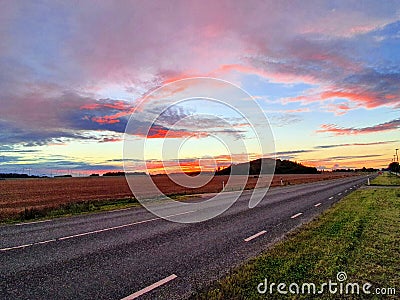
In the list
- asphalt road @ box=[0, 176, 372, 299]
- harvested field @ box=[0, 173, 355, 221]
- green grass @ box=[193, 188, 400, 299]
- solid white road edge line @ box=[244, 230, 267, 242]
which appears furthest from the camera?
harvested field @ box=[0, 173, 355, 221]

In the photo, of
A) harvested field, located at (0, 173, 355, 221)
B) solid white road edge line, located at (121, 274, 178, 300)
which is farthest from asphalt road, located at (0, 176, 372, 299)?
harvested field, located at (0, 173, 355, 221)

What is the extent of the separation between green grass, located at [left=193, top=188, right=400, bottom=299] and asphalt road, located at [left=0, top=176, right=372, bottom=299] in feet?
1.50

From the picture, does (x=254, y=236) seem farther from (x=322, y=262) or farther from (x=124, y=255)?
(x=124, y=255)

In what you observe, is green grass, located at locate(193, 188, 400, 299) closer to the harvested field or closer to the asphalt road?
the asphalt road

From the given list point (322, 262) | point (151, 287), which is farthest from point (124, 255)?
point (322, 262)

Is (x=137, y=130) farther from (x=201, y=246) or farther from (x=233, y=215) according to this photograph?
(x=201, y=246)

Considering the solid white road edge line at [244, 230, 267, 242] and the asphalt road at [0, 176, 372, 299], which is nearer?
the asphalt road at [0, 176, 372, 299]

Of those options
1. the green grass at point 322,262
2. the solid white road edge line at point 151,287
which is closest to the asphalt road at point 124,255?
the solid white road edge line at point 151,287

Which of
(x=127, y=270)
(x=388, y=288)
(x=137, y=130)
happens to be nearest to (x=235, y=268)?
(x=127, y=270)

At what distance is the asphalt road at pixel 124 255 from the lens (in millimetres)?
4625

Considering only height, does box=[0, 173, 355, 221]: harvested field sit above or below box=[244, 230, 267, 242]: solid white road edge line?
below

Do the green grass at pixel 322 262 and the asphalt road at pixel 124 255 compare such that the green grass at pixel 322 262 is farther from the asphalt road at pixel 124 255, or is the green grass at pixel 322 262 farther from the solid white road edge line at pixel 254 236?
the solid white road edge line at pixel 254 236

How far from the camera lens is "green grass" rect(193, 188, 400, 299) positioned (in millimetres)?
4492

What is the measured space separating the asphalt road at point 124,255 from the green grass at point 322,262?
0.46 metres
